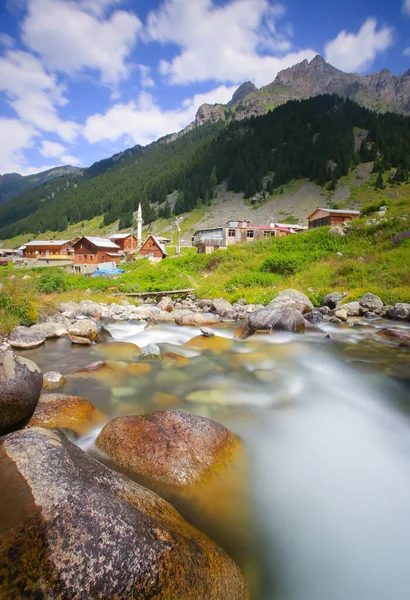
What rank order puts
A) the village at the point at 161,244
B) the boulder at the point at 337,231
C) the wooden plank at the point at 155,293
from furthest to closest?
the village at the point at 161,244
the boulder at the point at 337,231
the wooden plank at the point at 155,293

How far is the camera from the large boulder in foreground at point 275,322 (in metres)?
14.1

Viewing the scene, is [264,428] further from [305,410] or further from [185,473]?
[185,473]

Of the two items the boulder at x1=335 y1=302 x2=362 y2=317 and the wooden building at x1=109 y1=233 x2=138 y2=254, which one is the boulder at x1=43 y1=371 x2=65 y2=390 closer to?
the boulder at x1=335 y1=302 x2=362 y2=317

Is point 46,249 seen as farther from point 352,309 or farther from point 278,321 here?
point 352,309

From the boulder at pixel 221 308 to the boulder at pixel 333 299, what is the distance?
6422mm

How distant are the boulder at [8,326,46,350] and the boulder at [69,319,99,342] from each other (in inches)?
47.8

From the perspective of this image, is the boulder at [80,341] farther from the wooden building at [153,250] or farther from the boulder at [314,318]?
the wooden building at [153,250]

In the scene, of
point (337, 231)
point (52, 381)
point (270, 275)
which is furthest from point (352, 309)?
point (337, 231)

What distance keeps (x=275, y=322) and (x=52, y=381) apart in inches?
389

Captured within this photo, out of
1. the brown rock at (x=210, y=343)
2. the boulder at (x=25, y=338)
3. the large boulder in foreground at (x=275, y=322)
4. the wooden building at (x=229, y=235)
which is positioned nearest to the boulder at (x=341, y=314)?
the large boulder in foreground at (x=275, y=322)

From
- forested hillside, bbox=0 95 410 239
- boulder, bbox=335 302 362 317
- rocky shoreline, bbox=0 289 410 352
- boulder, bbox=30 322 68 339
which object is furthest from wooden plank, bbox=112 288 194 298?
forested hillside, bbox=0 95 410 239

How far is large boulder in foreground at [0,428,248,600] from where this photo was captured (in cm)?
225

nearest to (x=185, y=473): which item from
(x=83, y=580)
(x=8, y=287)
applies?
(x=83, y=580)

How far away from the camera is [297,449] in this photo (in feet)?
18.9
